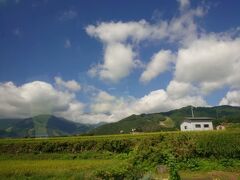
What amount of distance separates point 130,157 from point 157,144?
7.56 m

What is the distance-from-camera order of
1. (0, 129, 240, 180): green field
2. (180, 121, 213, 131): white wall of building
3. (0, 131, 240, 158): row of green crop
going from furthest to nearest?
(180, 121, 213, 131): white wall of building
(0, 131, 240, 158): row of green crop
(0, 129, 240, 180): green field

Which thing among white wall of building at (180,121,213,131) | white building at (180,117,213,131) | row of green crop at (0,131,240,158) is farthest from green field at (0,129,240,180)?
white building at (180,117,213,131)

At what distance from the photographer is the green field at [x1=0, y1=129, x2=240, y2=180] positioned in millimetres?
23375

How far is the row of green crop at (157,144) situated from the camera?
3362 centimetres

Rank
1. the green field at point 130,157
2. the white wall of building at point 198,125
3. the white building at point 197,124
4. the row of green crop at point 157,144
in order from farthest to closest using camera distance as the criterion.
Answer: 1. the white building at point 197,124
2. the white wall of building at point 198,125
3. the row of green crop at point 157,144
4. the green field at point 130,157

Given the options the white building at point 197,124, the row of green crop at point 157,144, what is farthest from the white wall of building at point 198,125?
the row of green crop at point 157,144

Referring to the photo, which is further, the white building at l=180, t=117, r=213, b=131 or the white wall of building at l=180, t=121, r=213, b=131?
the white building at l=180, t=117, r=213, b=131

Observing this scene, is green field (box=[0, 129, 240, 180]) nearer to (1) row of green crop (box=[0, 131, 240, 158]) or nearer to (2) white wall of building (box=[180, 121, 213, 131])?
(1) row of green crop (box=[0, 131, 240, 158])

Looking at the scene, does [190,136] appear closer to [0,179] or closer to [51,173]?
[51,173]

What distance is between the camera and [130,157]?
30609 millimetres

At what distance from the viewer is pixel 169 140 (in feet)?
121

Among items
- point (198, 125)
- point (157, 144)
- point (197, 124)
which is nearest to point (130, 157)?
point (157, 144)

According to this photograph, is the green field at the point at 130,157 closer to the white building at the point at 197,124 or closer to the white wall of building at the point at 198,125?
the white wall of building at the point at 198,125

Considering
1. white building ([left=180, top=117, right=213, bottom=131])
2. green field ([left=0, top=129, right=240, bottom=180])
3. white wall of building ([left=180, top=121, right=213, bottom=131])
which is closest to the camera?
green field ([left=0, top=129, right=240, bottom=180])
